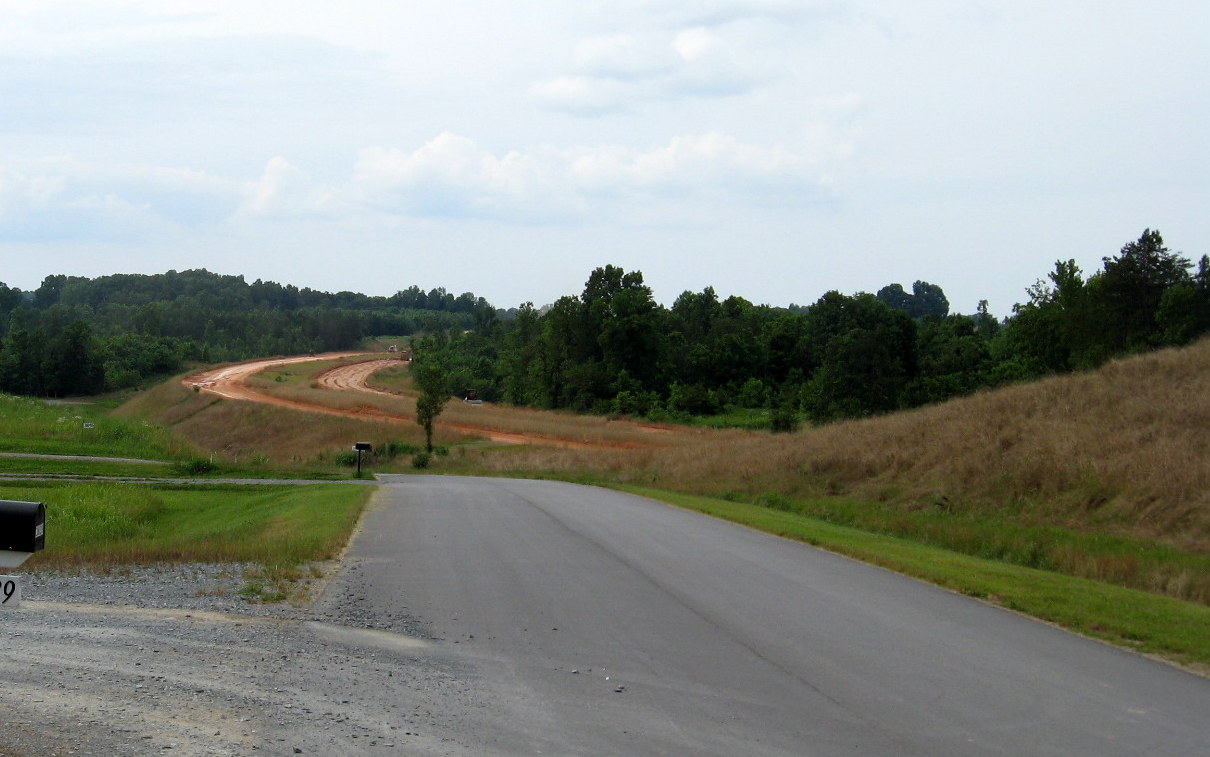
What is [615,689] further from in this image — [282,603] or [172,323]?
[172,323]

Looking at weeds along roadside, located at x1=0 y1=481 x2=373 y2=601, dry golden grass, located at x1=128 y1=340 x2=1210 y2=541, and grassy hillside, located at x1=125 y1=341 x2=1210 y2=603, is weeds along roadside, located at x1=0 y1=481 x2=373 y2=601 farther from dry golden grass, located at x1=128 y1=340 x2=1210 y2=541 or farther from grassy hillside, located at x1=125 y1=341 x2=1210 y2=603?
dry golden grass, located at x1=128 y1=340 x2=1210 y2=541

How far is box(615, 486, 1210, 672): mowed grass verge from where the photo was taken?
35.7ft

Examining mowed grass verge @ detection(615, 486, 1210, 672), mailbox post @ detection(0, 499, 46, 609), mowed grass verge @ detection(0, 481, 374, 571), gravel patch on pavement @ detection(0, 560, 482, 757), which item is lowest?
mowed grass verge @ detection(0, 481, 374, 571)

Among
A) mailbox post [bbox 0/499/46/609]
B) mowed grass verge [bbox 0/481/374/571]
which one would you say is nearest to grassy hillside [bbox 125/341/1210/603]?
mowed grass verge [bbox 0/481/374/571]

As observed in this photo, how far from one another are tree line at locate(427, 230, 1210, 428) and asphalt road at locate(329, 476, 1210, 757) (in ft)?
124

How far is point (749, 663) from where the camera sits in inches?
367

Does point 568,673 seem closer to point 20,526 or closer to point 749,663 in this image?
point 749,663

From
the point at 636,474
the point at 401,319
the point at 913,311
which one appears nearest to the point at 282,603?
the point at 636,474

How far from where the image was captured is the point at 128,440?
4950 centimetres

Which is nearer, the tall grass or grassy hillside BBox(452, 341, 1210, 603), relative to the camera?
grassy hillside BBox(452, 341, 1210, 603)

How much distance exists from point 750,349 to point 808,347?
4.80m

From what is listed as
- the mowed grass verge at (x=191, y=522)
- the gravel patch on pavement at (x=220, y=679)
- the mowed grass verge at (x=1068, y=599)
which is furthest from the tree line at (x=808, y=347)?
the gravel patch on pavement at (x=220, y=679)

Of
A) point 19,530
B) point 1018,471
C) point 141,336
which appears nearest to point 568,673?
point 19,530

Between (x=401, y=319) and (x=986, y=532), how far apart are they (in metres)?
181
